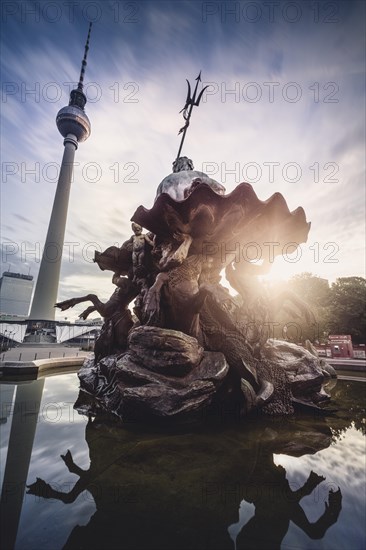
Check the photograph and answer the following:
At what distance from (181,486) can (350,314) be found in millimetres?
33447

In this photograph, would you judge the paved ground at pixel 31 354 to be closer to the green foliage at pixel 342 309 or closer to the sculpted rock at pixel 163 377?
the sculpted rock at pixel 163 377

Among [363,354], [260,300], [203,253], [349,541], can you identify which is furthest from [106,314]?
[363,354]

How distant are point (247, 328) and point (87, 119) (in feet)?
225

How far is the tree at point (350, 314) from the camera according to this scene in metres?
29.6

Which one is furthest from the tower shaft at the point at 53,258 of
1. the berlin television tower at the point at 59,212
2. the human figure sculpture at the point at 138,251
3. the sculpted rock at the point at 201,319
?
the sculpted rock at the point at 201,319

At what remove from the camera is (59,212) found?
52406mm

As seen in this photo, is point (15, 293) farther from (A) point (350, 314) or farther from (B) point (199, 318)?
(B) point (199, 318)

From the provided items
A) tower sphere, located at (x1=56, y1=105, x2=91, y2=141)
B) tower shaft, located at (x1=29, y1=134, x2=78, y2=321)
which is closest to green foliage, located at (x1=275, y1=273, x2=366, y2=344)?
tower shaft, located at (x1=29, y1=134, x2=78, y2=321)

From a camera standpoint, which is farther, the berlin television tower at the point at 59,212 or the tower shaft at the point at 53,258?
the berlin television tower at the point at 59,212

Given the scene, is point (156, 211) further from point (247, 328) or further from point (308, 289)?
point (308, 289)

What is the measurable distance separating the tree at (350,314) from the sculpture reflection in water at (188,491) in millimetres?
30374

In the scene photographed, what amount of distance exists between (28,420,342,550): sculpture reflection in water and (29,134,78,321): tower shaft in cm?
5084

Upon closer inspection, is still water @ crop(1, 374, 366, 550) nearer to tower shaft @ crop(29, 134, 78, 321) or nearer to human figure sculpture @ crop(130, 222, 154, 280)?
human figure sculpture @ crop(130, 222, 154, 280)

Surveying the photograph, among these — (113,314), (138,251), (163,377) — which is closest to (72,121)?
(138,251)
